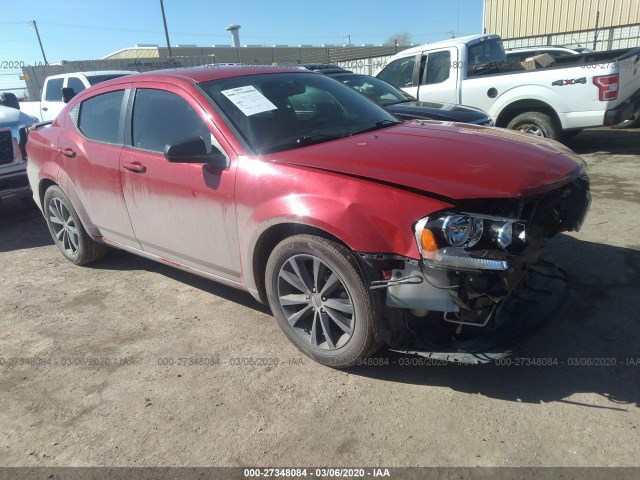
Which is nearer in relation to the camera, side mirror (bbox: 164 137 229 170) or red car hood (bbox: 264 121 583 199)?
red car hood (bbox: 264 121 583 199)

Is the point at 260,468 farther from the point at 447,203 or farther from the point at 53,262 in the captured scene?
the point at 53,262

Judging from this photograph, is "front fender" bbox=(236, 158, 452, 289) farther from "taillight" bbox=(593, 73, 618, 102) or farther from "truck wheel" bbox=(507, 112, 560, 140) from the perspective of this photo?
"taillight" bbox=(593, 73, 618, 102)

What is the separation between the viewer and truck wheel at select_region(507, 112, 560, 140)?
297 inches

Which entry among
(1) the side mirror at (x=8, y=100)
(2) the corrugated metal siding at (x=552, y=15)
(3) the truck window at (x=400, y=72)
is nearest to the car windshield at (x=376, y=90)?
(3) the truck window at (x=400, y=72)

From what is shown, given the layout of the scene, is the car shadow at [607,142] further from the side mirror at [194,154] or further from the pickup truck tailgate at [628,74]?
the side mirror at [194,154]

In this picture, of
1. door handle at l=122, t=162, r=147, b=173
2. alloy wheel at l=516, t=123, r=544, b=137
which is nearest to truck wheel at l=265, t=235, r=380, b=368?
door handle at l=122, t=162, r=147, b=173

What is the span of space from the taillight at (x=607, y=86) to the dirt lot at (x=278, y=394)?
152 inches

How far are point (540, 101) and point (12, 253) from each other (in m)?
7.50

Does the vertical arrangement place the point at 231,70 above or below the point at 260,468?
above

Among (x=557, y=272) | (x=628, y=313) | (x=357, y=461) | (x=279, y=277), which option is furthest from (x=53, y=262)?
(x=628, y=313)

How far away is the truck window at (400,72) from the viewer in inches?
353

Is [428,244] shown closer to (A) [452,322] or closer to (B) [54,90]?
(A) [452,322]

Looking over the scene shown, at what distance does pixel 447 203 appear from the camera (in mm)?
2400

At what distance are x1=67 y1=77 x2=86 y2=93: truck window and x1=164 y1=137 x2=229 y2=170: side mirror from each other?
8.99m
